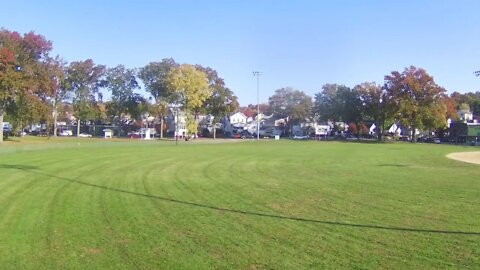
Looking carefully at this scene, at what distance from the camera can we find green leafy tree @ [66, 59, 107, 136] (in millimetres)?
116125

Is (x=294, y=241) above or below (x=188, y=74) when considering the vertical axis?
below

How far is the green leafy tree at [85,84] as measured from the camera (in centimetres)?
11612

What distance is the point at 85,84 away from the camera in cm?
11931

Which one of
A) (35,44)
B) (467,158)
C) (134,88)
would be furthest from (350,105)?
(467,158)

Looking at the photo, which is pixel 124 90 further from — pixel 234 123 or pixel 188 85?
pixel 234 123

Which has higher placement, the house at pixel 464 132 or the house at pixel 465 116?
the house at pixel 465 116

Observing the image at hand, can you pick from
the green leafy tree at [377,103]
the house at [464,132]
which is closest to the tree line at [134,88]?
the green leafy tree at [377,103]

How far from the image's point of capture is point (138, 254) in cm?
944

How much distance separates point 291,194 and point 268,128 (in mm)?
158318

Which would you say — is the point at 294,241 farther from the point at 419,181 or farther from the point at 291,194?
the point at 419,181

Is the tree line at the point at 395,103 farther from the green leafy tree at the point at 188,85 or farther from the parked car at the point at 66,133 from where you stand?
the parked car at the point at 66,133

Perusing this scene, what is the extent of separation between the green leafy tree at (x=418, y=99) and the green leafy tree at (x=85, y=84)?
218ft

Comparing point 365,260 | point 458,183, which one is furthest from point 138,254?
point 458,183

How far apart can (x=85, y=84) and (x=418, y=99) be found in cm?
7311
